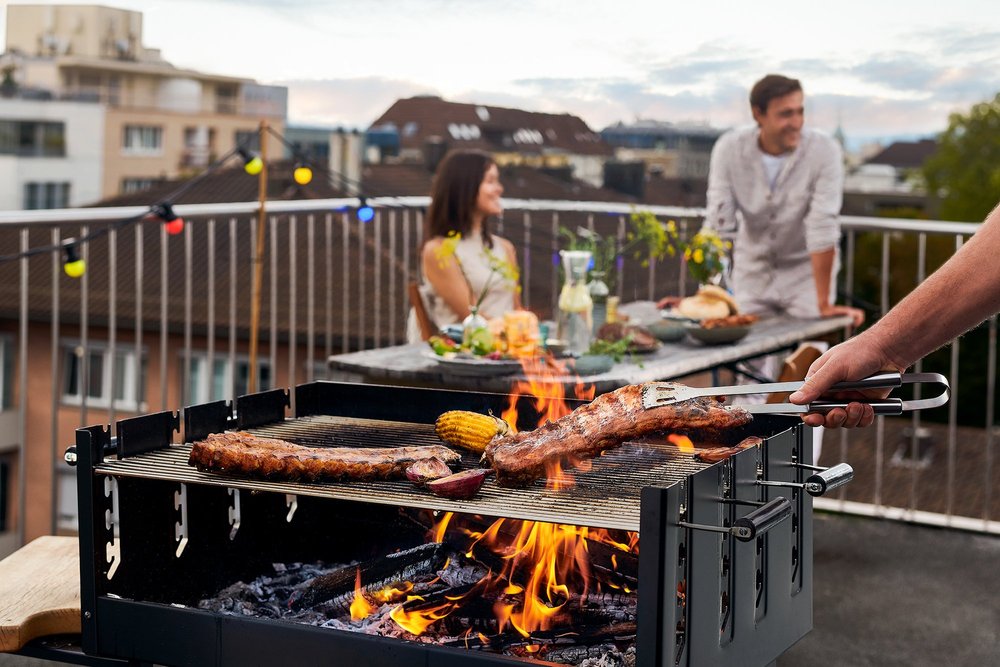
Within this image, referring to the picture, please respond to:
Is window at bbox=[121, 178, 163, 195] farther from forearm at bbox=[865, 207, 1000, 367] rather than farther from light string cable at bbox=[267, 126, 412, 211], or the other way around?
forearm at bbox=[865, 207, 1000, 367]

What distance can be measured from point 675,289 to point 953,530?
2775 millimetres

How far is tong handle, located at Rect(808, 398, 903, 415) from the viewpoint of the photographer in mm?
1825

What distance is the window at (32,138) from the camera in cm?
2234

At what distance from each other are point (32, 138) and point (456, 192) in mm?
20043

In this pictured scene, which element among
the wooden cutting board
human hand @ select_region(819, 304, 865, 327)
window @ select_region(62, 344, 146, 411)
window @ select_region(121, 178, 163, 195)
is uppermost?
window @ select_region(121, 178, 163, 195)

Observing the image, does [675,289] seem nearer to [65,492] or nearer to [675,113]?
[675,113]

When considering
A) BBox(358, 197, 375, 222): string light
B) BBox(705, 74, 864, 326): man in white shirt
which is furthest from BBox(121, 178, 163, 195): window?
BBox(705, 74, 864, 326): man in white shirt

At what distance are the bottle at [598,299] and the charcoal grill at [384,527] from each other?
1.55 m

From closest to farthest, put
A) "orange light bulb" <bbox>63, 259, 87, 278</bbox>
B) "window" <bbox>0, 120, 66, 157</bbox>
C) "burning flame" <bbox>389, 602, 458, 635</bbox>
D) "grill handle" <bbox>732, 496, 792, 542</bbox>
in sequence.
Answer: "grill handle" <bbox>732, 496, 792, 542</bbox>, "burning flame" <bbox>389, 602, 458, 635</bbox>, "orange light bulb" <bbox>63, 259, 87, 278</bbox>, "window" <bbox>0, 120, 66, 157</bbox>

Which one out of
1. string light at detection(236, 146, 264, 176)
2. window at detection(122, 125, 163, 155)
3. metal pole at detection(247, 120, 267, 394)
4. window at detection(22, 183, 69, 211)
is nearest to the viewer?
metal pole at detection(247, 120, 267, 394)

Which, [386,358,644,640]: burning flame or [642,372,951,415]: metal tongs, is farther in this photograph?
[386,358,644,640]: burning flame

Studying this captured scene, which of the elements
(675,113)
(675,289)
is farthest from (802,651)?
(675,113)

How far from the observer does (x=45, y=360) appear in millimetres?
19734

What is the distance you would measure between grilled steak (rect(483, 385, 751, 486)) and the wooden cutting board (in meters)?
0.82
